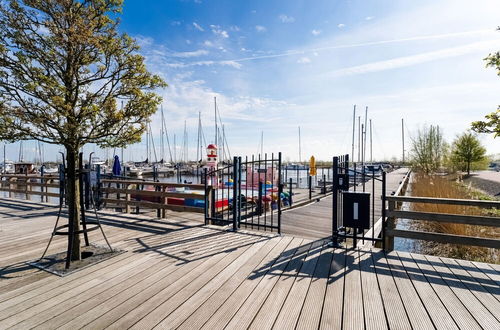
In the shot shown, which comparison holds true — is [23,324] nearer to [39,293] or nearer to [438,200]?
[39,293]

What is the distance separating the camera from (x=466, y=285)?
319cm

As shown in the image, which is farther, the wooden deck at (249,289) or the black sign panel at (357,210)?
the black sign panel at (357,210)

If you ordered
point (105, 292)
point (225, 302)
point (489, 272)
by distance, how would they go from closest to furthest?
point (225, 302), point (105, 292), point (489, 272)

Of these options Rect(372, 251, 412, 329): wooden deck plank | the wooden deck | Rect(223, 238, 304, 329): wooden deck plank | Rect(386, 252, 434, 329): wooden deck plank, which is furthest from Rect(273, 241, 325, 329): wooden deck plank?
Rect(386, 252, 434, 329): wooden deck plank

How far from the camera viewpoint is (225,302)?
2.79 metres

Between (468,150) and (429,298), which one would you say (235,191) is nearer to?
(429,298)

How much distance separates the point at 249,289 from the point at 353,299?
45.7 inches

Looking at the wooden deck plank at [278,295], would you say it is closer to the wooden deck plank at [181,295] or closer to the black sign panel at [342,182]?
the wooden deck plank at [181,295]

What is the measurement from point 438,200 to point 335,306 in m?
2.86

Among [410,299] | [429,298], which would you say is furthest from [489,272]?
[410,299]

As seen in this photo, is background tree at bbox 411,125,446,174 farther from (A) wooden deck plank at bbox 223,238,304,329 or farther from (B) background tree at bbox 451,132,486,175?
(A) wooden deck plank at bbox 223,238,304,329

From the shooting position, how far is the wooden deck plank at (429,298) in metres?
2.45

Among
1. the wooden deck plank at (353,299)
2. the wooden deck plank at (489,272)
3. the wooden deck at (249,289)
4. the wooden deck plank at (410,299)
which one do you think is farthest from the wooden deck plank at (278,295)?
the wooden deck plank at (489,272)

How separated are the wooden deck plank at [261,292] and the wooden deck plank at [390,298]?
1.20 meters
